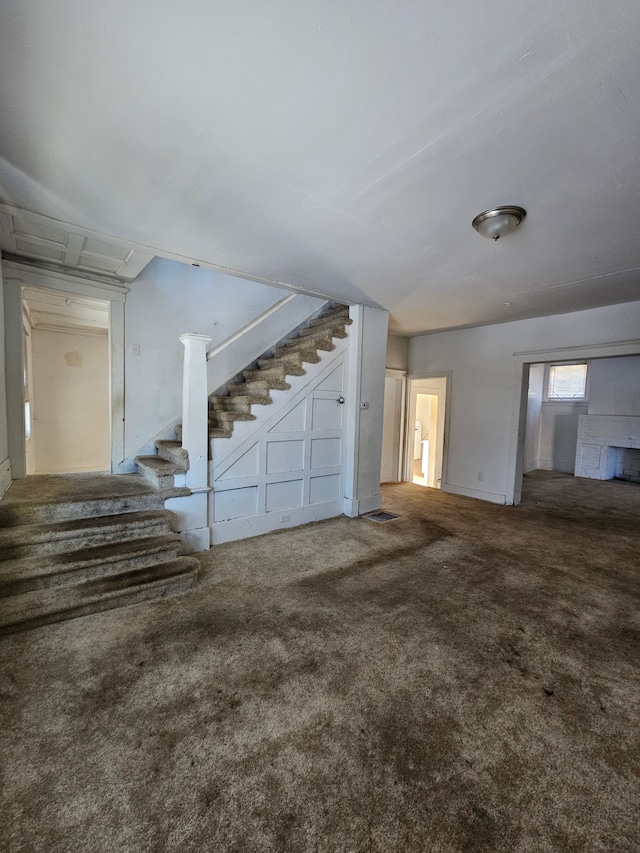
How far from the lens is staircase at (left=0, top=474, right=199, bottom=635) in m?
2.24

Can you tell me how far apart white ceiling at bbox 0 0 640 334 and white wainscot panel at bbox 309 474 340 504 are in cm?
256

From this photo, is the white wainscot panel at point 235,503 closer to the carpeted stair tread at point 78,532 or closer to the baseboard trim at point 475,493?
the carpeted stair tread at point 78,532

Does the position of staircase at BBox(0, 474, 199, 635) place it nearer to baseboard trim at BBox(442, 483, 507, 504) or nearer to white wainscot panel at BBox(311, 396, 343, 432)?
white wainscot panel at BBox(311, 396, 343, 432)

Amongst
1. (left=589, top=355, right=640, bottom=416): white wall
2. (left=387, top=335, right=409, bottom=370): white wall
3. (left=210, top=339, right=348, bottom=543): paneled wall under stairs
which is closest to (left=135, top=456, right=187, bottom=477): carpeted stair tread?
(left=210, top=339, right=348, bottom=543): paneled wall under stairs

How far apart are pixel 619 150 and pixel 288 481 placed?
3.50 m

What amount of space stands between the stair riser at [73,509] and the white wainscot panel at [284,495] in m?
1.13

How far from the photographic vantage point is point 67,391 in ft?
18.6

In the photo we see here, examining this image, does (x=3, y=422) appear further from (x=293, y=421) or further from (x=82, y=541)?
(x=293, y=421)

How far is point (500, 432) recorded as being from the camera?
5281 mm

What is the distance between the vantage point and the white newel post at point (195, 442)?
3182 millimetres

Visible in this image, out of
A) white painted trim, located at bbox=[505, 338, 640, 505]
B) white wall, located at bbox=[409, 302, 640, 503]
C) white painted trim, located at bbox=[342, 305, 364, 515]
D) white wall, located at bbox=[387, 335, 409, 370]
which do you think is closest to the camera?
white painted trim, located at bbox=[342, 305, 364, 515]

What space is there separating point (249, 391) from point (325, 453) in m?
1.17

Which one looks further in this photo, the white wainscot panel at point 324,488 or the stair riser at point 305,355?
the white wainscot panel at point 324,488

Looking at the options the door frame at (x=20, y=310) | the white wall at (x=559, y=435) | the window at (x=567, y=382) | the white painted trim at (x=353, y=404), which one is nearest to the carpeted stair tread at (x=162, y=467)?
the door frame at (x=20, y=310)
